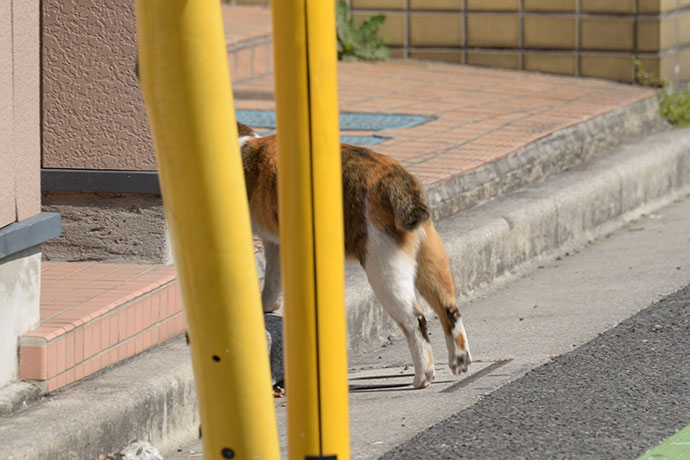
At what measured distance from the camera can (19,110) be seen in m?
4.07

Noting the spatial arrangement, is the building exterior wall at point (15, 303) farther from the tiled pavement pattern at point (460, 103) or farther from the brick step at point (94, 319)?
the tiled pavement pattern at point (460, 103)

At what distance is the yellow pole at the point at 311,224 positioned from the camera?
7.47 ft

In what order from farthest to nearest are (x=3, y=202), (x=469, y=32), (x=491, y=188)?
(x=469, y=32) → (x=491, y=188) → (x=3, y=202)

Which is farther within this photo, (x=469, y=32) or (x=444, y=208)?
(x=469, y=32)

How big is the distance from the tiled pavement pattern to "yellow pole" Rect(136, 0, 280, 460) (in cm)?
409

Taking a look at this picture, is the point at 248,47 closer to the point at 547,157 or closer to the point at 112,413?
the point at 547,157

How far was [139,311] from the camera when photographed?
4523mm

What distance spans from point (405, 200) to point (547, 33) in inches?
217

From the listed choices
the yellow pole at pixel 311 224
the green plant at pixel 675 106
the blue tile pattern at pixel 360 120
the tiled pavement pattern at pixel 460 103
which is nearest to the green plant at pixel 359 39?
the tiled pavement pattern at pixel 460 103

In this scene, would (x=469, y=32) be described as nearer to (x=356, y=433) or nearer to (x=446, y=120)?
(x=446, y=120)

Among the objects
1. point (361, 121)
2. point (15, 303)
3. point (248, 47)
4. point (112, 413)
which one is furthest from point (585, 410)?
point (248, 47)

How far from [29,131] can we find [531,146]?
3.86 metres

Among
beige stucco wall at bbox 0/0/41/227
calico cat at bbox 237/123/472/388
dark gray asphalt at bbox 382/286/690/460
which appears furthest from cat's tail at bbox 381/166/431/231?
beige stucco wall at bbox 0/0/41/227

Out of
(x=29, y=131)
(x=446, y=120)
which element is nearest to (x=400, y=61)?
(x=446, y=120)
